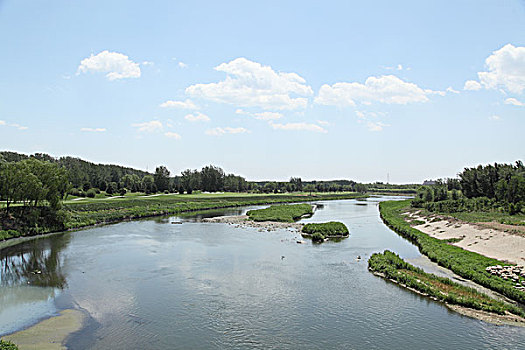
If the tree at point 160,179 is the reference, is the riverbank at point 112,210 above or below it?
below

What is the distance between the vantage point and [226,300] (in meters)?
17.9

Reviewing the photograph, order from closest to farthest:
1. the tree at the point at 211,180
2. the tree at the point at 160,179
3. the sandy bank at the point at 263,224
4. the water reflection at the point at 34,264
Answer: the water reflection at the point at 34,264 → the sandy bank at the point at 263,224 → the tree at the point at 160,179 → the tree at the point at 211,180

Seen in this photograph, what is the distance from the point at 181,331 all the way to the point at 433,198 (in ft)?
193

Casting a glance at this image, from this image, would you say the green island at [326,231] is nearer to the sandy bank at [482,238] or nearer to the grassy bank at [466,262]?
the grassy bank at [466,262]

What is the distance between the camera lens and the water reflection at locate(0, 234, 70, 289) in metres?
21.0

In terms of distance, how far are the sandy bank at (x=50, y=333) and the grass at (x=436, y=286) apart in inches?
654

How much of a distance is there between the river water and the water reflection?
0.24ft

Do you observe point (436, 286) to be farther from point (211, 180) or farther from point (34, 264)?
point (211, 180)

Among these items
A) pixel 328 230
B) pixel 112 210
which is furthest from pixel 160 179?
pixel 328 230

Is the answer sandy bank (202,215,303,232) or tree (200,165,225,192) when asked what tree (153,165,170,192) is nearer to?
tree (200,165,225,192)

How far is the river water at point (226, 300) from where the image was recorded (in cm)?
1386

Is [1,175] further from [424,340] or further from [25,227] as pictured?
[424,340]

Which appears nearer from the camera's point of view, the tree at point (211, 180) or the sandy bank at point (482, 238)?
the sandy bank at point (482, 238)

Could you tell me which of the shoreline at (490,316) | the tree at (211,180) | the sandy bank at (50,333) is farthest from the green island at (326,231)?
the tree at (211,180)
